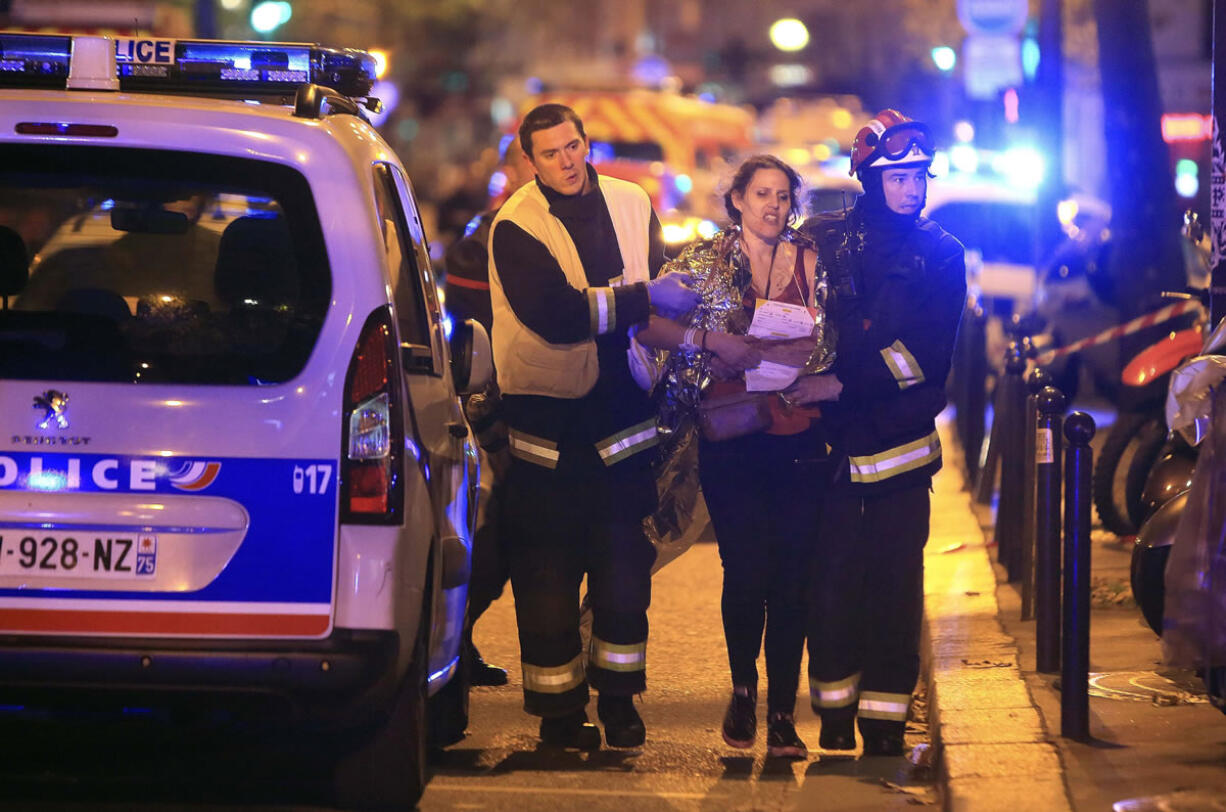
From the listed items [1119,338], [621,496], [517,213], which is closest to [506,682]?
[621,496]

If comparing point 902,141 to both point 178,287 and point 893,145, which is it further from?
point 178,287

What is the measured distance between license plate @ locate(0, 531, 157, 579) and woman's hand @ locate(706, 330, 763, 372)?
6.85 feet

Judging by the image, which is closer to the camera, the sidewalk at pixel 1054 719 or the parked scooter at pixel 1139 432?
the sidewalk at pixel 1054 719

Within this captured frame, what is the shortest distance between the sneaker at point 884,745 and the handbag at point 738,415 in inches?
42.0

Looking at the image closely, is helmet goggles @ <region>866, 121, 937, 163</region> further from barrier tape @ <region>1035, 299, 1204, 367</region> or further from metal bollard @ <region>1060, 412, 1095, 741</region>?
barrier tape @ <region>1035, 299, 1204, 367</region>

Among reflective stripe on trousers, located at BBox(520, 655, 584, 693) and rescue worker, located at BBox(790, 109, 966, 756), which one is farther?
reflective stripe on trousers, located at BBox(520, 655, 584, 693)

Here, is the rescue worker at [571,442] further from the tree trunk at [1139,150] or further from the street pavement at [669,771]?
the tree trunk at [1139,150]

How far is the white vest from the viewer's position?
634 cm

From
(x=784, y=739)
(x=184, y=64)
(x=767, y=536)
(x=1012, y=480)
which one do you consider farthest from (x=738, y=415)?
(x=1012, y=480)

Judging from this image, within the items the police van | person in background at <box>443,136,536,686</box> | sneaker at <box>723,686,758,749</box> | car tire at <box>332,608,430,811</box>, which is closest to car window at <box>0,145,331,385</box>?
the police van

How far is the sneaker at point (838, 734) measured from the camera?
6.27 m

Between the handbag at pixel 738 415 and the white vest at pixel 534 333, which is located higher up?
the white vest at pixel 534 333

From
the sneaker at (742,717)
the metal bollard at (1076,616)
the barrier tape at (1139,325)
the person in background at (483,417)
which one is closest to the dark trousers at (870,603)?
the sneaker at (742,717)

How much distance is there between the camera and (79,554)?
4.82m
